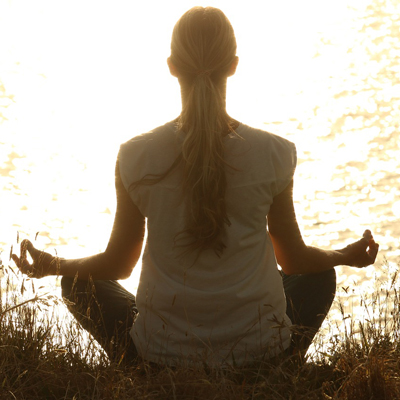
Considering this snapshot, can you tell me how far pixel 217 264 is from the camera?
7.93ft

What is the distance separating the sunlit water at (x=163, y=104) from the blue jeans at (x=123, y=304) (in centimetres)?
319

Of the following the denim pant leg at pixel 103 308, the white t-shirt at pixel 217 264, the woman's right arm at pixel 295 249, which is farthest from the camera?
the denim pant leg at pixel 103 308

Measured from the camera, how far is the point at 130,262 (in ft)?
8.86

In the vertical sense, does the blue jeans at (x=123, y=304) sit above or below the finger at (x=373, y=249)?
below

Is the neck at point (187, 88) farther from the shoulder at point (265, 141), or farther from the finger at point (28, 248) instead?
the finger at point (28, 248)

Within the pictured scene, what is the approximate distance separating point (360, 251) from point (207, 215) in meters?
0.63

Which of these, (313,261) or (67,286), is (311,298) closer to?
(313,261)

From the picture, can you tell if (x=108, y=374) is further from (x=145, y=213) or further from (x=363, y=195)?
(x=363, y=195)

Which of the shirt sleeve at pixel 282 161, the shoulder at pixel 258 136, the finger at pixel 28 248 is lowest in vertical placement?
the finger at pixel 28 248

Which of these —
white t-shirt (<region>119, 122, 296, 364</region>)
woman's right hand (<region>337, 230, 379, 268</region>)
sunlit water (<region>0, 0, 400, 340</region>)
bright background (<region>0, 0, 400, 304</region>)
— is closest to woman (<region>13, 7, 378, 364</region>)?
white t-shirt (<region>119, 122, 296, 364</region>)

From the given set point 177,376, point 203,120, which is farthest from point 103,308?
point 203,120

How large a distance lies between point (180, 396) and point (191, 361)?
156 millimetres

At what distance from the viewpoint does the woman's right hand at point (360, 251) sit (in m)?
2.71

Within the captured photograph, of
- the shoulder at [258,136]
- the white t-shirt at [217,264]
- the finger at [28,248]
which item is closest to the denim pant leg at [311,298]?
the white t-shirt at [217,264]
